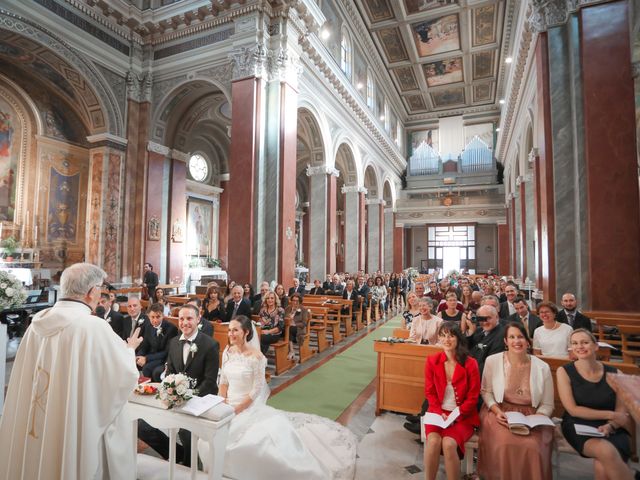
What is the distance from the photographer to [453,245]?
27438 millimetres

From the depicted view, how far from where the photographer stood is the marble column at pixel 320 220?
14.0 metres

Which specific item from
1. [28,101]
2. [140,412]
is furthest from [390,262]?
[140,412]

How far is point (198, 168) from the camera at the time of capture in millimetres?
16797

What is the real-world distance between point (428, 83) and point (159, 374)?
22.2 meters

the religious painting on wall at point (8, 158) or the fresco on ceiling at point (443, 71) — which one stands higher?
the fresco on ceiling at point (443, 71)

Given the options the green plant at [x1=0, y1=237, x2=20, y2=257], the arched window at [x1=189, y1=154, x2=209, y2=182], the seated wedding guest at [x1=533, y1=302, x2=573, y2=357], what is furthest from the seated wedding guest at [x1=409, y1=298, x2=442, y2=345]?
the arched window at [x1=189, y1=154, x2=209, y2=182]

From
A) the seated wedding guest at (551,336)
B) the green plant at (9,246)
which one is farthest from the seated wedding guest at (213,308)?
the green plant at (9,246)

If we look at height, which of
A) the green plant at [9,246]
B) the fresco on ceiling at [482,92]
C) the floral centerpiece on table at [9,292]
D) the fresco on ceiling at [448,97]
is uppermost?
the fresco on ceiling at [448,97]

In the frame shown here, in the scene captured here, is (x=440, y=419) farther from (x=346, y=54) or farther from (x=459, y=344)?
(x=346, y=54)

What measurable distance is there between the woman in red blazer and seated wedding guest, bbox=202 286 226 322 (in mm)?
4217

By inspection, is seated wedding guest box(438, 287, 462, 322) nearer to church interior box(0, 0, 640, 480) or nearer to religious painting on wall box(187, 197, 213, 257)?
church interior box(0, 0, 640, 480)

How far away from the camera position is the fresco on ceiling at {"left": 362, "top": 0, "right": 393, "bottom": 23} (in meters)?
15.1

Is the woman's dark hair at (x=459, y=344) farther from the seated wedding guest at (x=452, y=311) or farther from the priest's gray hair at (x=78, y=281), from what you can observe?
the priest's gray hair at (x=78, y=281)

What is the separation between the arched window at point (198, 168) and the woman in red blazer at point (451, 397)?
592 inches
